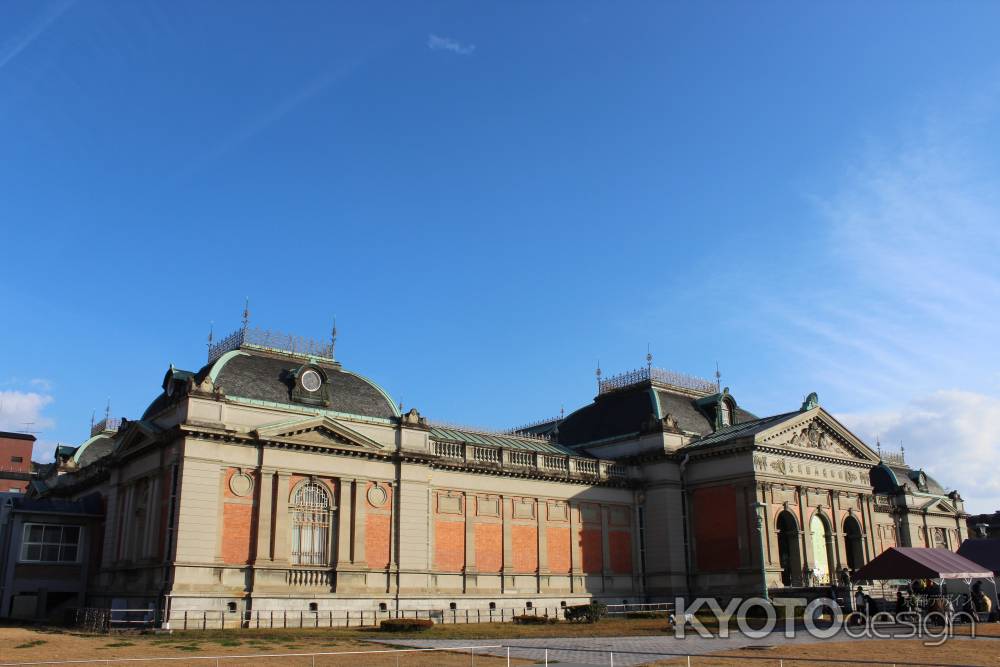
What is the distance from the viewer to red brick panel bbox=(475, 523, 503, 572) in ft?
169

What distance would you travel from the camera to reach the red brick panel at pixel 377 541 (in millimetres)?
46250

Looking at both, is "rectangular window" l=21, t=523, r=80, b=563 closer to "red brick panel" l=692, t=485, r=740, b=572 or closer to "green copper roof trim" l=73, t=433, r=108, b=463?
"green copper roof trim" l=73, t=433, r=108, b=463

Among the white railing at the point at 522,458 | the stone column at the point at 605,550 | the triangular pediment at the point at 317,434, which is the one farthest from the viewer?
the stone column at the point at 605,550

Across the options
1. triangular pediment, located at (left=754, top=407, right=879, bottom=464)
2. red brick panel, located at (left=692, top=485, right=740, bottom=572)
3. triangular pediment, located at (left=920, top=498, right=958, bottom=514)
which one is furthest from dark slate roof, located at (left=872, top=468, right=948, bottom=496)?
red brick panel, located at (left=692, top=485, right=740, bottom=572)

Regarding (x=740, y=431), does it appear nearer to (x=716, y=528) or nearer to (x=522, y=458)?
(x=716, y=528)

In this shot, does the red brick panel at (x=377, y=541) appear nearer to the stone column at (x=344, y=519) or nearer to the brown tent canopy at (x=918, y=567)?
the stone column at (x=344, y=519)

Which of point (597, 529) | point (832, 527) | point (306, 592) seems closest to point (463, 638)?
point (306, 592)

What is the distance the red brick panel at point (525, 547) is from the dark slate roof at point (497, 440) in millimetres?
5326

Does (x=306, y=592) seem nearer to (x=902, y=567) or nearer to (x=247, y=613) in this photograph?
(x=247, y=613)

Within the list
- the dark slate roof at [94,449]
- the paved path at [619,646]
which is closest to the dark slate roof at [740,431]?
the paved path at [619,646]

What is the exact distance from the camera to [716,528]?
56.3 meters

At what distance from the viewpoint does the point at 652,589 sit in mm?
57562

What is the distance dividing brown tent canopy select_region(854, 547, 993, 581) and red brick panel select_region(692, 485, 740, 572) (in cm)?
1322

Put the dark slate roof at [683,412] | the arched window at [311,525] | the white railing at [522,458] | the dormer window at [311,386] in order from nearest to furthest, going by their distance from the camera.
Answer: the arched window at [311,525], the dormer window at [311,386], the white railing at [522,458], the dark slate roof at [683,412]
